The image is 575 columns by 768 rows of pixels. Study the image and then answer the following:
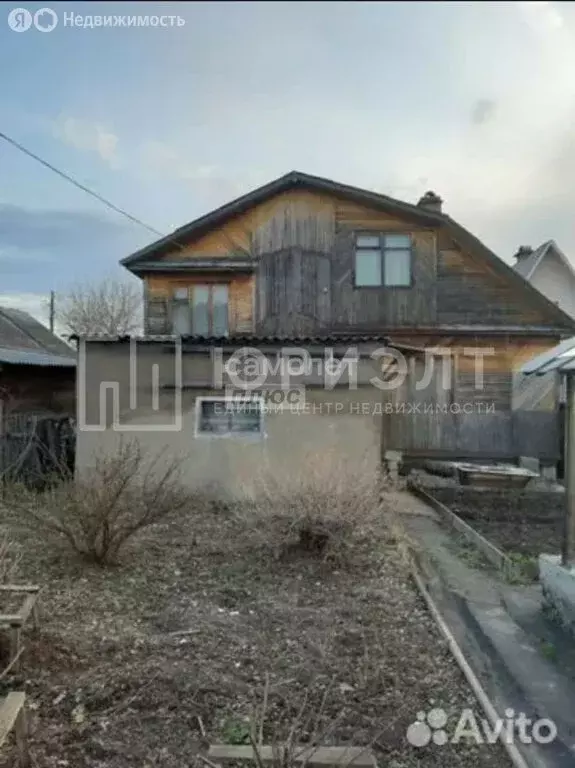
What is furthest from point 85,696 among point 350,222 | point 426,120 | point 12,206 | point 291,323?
point 350,222

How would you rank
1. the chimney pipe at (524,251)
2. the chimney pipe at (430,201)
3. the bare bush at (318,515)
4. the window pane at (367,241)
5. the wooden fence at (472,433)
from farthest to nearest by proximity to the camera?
the chimney pipe at (524,251) < the chimney pipe at (430,201) < the window pane at (367,241) < the wooden fence at (472,433) < the bare bush at (318,515)

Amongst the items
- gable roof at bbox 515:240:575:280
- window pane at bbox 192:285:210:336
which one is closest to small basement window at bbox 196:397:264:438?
window pane at bbox 192:285:210:336

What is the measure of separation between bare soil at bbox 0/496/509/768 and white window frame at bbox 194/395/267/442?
11.7 feet

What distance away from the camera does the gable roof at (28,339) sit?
2009 cm

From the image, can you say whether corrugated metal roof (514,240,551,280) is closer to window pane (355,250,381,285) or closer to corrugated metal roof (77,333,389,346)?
window pane (355,250,381,285)

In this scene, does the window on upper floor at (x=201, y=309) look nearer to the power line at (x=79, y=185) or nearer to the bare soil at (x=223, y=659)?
the power line at (x=79, y=185)

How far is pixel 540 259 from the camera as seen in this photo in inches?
996

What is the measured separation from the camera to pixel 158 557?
24.2 ft

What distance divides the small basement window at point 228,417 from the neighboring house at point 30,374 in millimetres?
6497

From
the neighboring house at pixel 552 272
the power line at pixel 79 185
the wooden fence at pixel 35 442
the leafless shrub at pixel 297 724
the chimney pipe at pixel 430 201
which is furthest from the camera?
the neighboring house at pixel 552 272

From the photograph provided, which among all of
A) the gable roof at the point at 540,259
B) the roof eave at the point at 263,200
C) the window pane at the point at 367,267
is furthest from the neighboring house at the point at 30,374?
the gable roof at the point at 540,259

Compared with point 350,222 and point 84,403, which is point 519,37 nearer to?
point 84,403

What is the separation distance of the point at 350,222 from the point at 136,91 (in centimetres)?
876

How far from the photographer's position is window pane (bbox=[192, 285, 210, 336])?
15789mm
